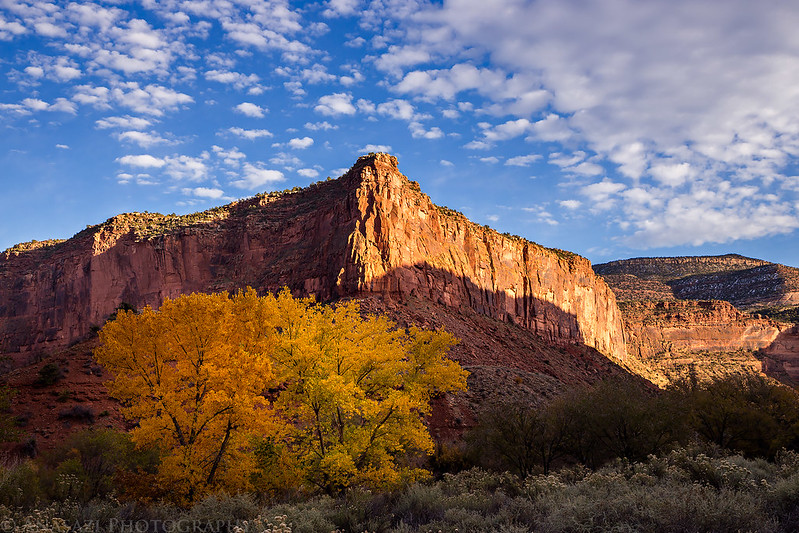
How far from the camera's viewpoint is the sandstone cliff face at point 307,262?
2438 inches

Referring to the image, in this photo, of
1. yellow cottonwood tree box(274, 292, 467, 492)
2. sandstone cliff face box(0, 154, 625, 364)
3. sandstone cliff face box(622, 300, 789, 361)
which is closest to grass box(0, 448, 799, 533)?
Result: yellow cottonwood tree box(274, 292, 467, 492)

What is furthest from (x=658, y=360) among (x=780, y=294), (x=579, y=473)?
(x=579, y=473)

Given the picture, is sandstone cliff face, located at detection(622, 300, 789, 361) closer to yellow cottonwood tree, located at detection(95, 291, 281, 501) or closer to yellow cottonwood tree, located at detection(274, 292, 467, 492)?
yellow cottonwood tree, located at detection(274, 292, 467, 492)

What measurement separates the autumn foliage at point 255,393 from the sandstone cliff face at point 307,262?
37837 mm

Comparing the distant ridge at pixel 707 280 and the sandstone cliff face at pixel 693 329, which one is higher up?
the distant ridge at pixel 707 280

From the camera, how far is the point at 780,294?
409ft

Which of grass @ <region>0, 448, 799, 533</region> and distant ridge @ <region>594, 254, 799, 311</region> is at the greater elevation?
distant ridge @ <region>594, 254, 799, 311</region>

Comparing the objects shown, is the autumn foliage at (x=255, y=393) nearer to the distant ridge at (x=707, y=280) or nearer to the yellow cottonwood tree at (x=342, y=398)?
the yellow cottonwood tree at (x=342, y=398)

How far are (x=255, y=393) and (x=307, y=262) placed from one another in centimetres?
5378

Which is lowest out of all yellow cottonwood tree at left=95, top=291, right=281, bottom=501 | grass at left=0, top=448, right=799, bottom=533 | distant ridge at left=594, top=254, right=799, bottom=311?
grass at left=0, top=448, right=799, bottom=533

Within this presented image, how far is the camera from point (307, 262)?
68188 millimetres

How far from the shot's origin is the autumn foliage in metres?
14.6

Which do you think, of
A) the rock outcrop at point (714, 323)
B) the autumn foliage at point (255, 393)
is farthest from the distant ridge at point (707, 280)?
the autumn foliage at point (255, 393)

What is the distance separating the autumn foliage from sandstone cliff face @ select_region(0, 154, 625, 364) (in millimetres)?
37837
